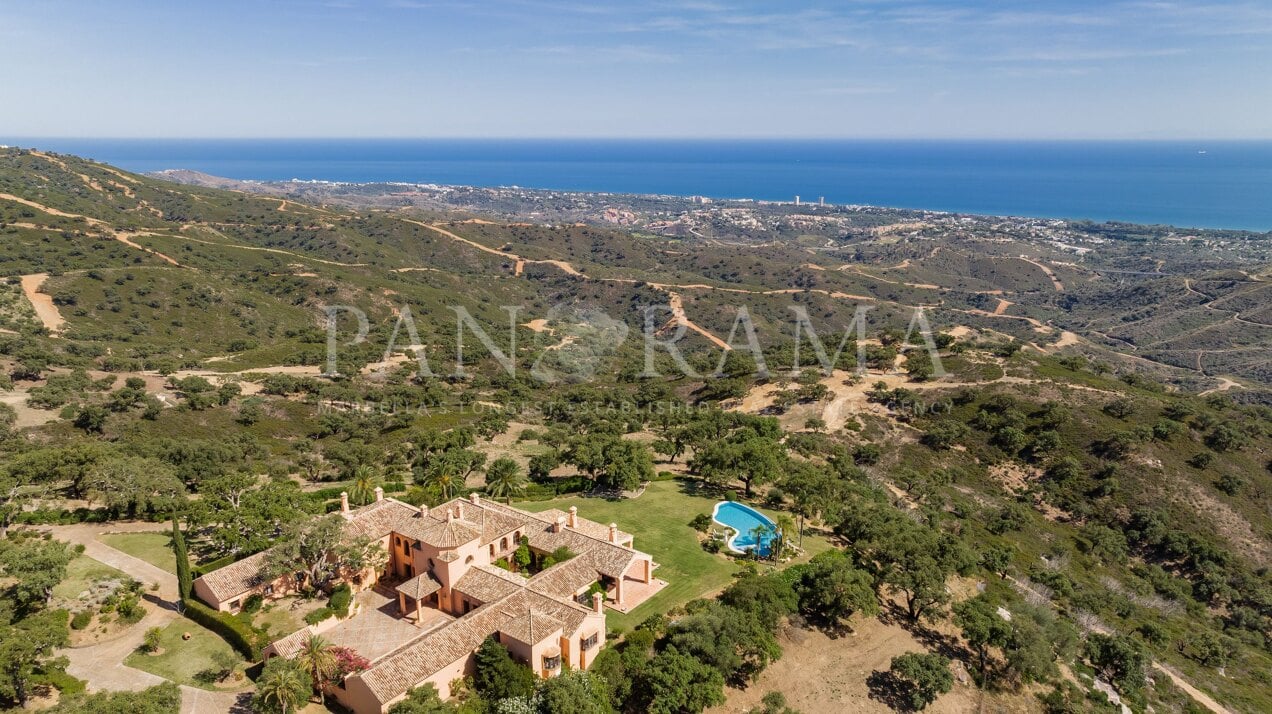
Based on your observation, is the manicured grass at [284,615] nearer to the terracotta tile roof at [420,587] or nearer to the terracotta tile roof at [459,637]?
the terracotta tile roof at [420,587]

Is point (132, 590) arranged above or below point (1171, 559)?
above

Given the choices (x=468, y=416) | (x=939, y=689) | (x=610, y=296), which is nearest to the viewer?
(x=939, y=689)

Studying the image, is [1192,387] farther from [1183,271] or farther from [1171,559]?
[1183,271]

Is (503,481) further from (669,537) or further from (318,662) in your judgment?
(318,662)

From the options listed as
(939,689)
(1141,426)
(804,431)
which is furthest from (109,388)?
(1141,426)

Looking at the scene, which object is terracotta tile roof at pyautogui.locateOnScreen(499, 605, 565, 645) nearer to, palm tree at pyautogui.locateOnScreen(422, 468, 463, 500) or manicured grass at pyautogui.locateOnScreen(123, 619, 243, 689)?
manicured grass at pyautogui.locateOnScreen(123, 619, 243, 689)

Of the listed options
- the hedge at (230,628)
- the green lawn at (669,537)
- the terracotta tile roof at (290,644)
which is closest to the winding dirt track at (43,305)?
the hedge at (230,628)

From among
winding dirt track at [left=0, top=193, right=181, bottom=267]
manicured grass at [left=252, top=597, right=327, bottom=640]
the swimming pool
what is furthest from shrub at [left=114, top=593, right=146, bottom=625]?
winding dirt track at [left=0, top=193, right=181, bottom=267]
